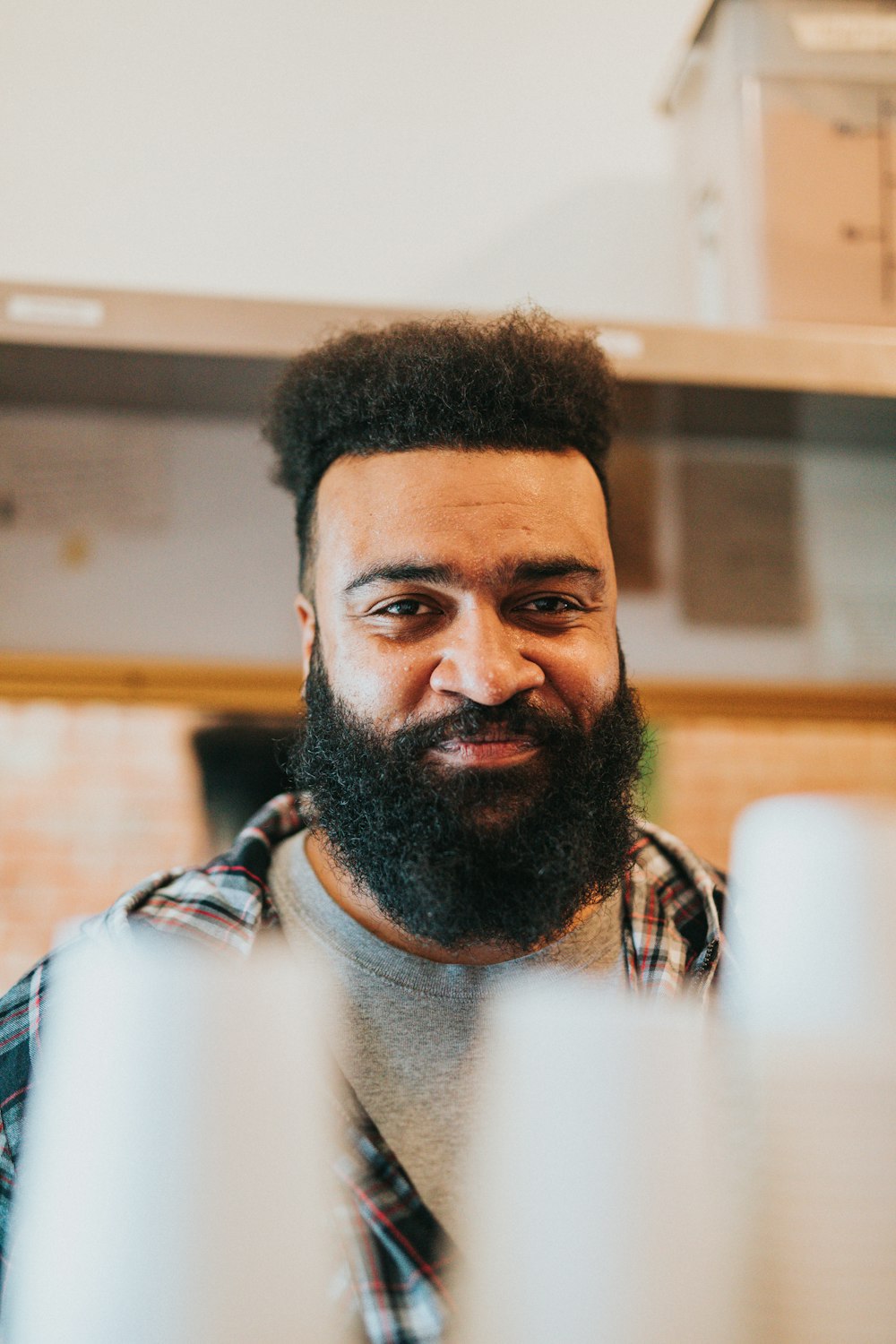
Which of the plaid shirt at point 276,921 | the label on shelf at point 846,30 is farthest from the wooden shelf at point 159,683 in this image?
the label on shelf at point 846,30

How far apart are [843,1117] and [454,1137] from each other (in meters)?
0.39

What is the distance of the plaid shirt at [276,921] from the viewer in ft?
1.65

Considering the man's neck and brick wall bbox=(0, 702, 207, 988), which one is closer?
the man's neck

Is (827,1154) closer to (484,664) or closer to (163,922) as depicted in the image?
(484,664)

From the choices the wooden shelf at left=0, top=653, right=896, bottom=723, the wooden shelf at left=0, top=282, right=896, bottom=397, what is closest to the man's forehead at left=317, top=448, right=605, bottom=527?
the wooden shelf at left=0, top=282, right=896, bottom=397

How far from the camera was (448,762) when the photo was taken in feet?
2.40

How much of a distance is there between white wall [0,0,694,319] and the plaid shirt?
30.6 inches

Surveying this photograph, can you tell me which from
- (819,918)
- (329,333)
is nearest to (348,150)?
(329,333)

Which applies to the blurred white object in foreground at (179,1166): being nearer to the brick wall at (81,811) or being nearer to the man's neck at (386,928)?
the man's neck at (386,928)

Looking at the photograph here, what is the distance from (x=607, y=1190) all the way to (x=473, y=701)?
0.42 meters

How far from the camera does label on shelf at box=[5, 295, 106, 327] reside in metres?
0.97

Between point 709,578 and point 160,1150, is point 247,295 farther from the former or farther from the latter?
point 160,1150

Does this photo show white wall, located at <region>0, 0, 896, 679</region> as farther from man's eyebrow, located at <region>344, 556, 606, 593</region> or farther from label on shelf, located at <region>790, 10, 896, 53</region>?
man's eyebrow, located at <region>344, 556, 606, 593</region>

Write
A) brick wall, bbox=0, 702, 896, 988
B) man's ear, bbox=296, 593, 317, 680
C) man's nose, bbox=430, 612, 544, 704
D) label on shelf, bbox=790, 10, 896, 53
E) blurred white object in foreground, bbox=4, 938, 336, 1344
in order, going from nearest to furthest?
1. blurred white object in foreground, bbox=4, 938, 336, 1344
2. man's nose, bbox=430, 612, 544, 704
3. man's ear, bbox=296, 593, 317, 680
4. label on shelf, bbox=790, 10, 896, 53
5. brick wall, bbox=0, 702, 896, 988
